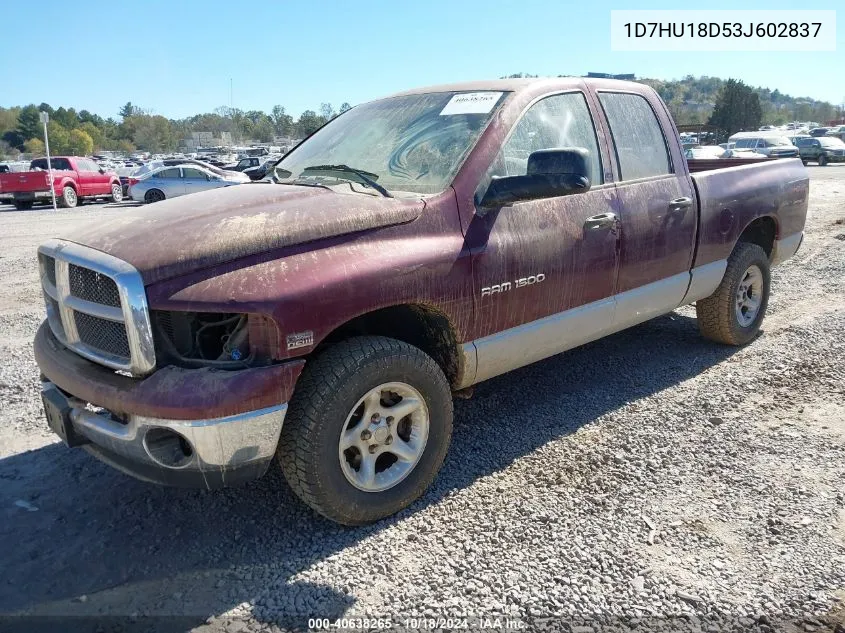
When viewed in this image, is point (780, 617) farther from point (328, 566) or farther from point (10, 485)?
point (10, 485)

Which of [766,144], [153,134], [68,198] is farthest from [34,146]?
[766,144]

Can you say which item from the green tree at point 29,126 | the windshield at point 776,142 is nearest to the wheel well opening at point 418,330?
the windshield at point 776,142

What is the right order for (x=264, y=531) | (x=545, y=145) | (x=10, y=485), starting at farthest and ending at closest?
(x=545, y=145) < (x=10, y=485) < (x=264, y=531)

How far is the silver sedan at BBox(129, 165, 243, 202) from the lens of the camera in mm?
21641

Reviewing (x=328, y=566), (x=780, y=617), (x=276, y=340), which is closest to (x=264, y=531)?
(x=328, y=566)

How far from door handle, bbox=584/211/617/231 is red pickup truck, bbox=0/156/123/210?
72.5ft

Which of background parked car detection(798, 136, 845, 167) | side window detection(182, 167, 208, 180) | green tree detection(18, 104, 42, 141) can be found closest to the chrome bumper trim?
side window detection(182, 167, 208, 180)

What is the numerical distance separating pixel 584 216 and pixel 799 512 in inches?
71.9

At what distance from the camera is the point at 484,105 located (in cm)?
374

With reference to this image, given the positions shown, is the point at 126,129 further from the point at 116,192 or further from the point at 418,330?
the point at 418,330

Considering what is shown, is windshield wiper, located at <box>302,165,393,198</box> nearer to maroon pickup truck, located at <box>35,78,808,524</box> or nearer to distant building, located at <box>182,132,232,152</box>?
maroon pickup truck, located at <box>35,78,808,524</box>

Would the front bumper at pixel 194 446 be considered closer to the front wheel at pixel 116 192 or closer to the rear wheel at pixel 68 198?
the rear wheel at pixel 68 198

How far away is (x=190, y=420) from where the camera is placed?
258cm

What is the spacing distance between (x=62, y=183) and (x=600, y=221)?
75.4ft
